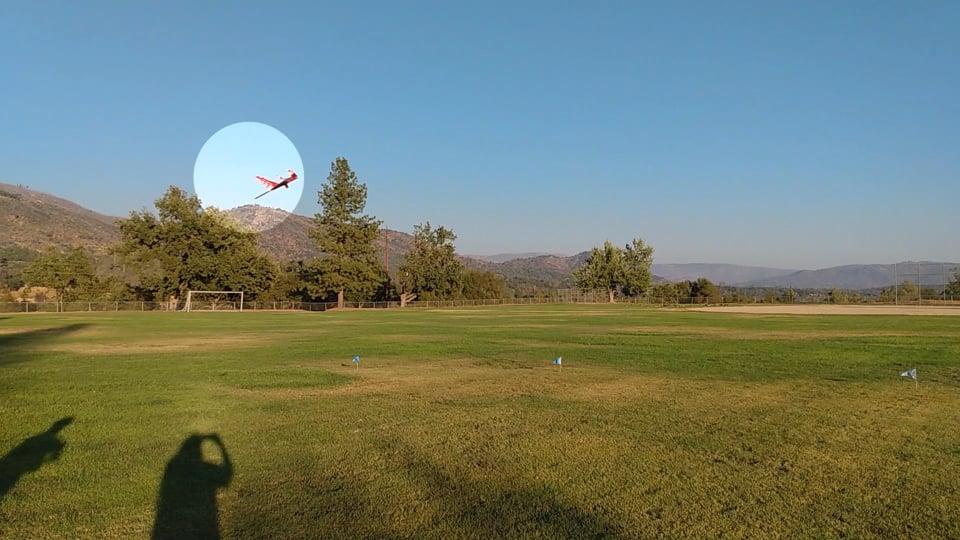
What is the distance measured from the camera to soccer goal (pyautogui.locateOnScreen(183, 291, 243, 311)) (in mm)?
72812

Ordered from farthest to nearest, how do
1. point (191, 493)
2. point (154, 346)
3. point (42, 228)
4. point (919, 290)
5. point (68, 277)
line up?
point (42, 228)
point (68, 277)
point (919, 290)
point (154, 346)
point (191, 493)

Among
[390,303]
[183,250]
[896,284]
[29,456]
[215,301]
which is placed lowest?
[29,456]

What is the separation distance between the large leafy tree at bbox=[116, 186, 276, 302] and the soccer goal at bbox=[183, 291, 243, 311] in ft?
3.94

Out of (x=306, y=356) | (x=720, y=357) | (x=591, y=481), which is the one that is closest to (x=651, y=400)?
(x=591, y=481)

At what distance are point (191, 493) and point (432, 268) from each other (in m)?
85.6

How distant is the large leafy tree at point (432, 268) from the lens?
297 feet

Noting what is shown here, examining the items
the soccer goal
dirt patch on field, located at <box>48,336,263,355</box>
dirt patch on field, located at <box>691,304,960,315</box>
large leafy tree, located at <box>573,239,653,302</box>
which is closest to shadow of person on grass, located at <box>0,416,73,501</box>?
dirt patch on field, located at <box>48,336,263,355</box>

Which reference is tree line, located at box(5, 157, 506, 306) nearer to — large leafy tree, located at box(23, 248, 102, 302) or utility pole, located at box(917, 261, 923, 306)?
large leafy tree, located at box(23, 248, 102, 302)

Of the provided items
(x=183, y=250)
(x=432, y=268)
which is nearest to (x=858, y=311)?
(x=432, y=268)

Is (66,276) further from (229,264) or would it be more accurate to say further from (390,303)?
(390,303)

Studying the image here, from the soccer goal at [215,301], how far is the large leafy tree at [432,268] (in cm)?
2391

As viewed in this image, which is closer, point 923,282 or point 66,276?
point 923,282

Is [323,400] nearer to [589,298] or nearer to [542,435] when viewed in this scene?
[542,435]

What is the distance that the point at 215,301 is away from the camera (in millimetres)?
73688
